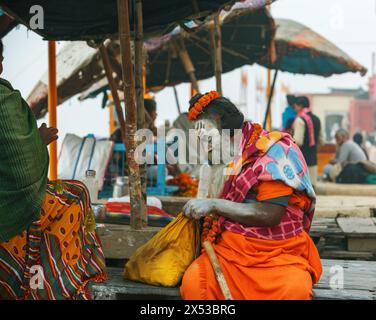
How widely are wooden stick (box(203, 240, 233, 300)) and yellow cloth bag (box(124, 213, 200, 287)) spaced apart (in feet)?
0.53

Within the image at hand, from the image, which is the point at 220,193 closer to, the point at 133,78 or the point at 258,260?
the point at 258,260

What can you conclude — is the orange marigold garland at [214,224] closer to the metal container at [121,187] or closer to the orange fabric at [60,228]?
the orange fabric at [60,228]

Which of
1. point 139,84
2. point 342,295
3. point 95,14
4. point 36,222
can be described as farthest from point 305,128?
point 36,222

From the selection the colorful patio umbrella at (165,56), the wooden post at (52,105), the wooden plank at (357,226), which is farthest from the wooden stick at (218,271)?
the colorful patio umbrella at (165,56)

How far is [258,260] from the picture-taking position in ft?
10.4

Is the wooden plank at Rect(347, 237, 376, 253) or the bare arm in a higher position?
the bare arm

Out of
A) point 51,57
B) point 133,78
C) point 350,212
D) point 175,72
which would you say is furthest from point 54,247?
point 175,72

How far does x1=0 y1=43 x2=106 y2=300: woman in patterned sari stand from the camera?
3.15 metres

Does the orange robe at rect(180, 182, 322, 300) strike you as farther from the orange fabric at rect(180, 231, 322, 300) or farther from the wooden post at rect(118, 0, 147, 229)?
the wooden post at rect(118, 0, 147, 229)

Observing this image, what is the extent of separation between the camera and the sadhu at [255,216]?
10.3 ft

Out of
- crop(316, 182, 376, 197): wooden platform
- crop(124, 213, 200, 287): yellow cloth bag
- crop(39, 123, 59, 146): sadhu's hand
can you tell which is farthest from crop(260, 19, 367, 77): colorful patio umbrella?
crop(124, 213, 200, 287): yellow cloth bag

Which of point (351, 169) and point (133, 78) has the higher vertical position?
point (133, 78)

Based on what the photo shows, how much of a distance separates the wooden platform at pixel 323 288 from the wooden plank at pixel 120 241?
0.46 metres
